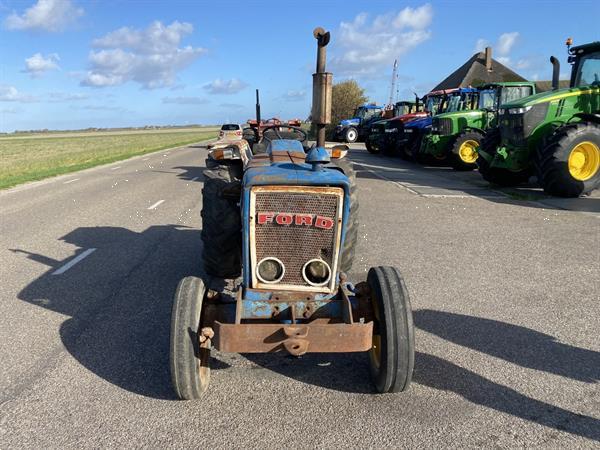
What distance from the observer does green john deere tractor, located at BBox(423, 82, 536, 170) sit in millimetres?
16391

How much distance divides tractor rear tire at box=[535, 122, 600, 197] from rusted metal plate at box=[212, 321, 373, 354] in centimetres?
867

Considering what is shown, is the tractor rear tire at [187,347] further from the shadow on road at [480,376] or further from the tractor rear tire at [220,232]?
the tractor rear tire at [220,232]

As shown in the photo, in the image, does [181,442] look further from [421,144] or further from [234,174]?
[421,144]

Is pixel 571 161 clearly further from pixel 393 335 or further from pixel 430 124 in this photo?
pixel 430 124

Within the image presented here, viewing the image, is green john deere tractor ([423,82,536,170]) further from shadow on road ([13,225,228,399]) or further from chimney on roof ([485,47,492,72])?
chimney on roof ([485,47,492,72])

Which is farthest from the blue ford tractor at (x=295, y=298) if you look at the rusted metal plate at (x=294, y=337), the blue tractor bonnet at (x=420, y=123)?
the blue tractor bonnet at (x=420, y=123)

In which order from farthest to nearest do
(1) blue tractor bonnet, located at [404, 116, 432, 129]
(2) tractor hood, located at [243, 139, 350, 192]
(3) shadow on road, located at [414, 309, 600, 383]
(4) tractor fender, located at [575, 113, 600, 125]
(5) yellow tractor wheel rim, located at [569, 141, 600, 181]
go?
(1) blue tractor bonnet, located at [404, 116, 432, 129] → (4) tractor fender, located at [575, 113, 600, 125] → (5) yellow tractor wheel rim, located at [569, 141, 600, 181] → (3) shadow on road, located at [414, 309, 600, 383] → (2) tractor hood, located at [243, 139, 350, 192]

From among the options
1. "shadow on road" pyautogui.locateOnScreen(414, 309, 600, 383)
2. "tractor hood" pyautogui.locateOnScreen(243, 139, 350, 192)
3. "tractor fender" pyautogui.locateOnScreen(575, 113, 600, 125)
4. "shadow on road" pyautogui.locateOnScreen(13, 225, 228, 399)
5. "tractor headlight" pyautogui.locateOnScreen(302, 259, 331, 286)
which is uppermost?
"tractor fender" pyautogui.locateOnScreen(575, 113, 600, 125)

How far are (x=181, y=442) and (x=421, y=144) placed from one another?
1665 centimetres

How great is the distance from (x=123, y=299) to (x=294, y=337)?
2.62 meters

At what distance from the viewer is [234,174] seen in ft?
18.1

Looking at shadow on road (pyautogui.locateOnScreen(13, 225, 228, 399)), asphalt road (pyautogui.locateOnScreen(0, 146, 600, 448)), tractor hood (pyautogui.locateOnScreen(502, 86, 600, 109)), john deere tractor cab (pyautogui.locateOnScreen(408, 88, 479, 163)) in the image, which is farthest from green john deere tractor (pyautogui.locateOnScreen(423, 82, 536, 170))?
shadow on road (pyautogui.locateOnScreen(13, 225, 228, 399))

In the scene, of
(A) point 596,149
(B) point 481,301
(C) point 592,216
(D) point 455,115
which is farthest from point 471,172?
(B) point 481,301

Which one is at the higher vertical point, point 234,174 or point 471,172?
point 234,174
